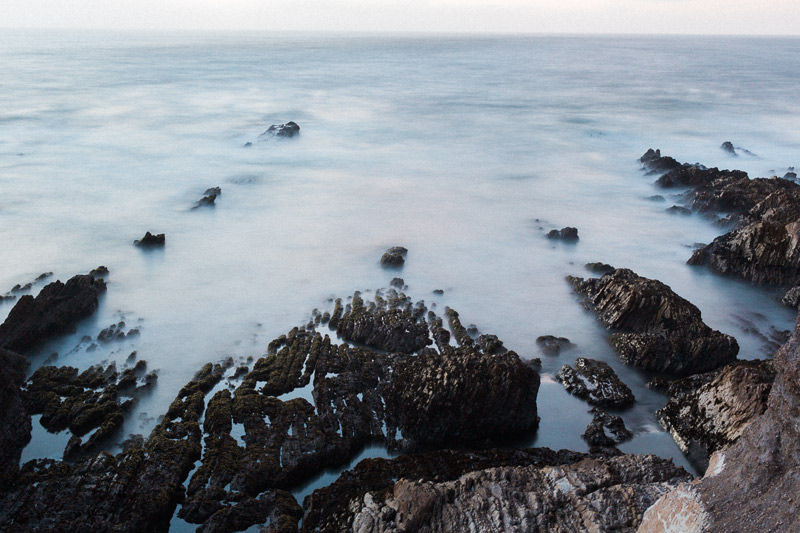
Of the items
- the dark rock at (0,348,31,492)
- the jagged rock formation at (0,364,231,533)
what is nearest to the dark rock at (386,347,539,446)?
the jagged rock formation at (0,364,231,533)

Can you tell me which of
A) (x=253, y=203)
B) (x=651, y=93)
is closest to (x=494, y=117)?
(x=651, y=93)

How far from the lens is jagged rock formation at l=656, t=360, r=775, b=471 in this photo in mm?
8633

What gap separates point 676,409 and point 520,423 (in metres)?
2.68

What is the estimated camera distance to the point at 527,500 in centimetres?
665

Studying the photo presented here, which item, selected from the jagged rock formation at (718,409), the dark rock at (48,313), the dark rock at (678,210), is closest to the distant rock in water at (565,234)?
the dark rock at (678,210)

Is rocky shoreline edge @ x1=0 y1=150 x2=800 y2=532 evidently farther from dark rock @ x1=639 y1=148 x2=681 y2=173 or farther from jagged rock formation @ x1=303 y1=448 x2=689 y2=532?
dark rock @ x1=639 y1=148 x2=681 y2=173

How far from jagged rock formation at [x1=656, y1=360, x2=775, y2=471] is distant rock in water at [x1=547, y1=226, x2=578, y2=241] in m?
8.80

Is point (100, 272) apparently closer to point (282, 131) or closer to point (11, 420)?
point (11, 420)

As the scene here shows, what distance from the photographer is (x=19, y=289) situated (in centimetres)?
1421

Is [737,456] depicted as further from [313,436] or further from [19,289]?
[19,289]

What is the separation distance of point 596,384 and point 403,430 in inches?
149

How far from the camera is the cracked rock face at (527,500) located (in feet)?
21.0

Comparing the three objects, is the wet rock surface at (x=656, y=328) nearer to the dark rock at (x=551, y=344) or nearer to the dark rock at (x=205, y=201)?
the dark rock at (x=551, y=344)

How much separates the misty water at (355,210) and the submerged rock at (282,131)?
89 cm
